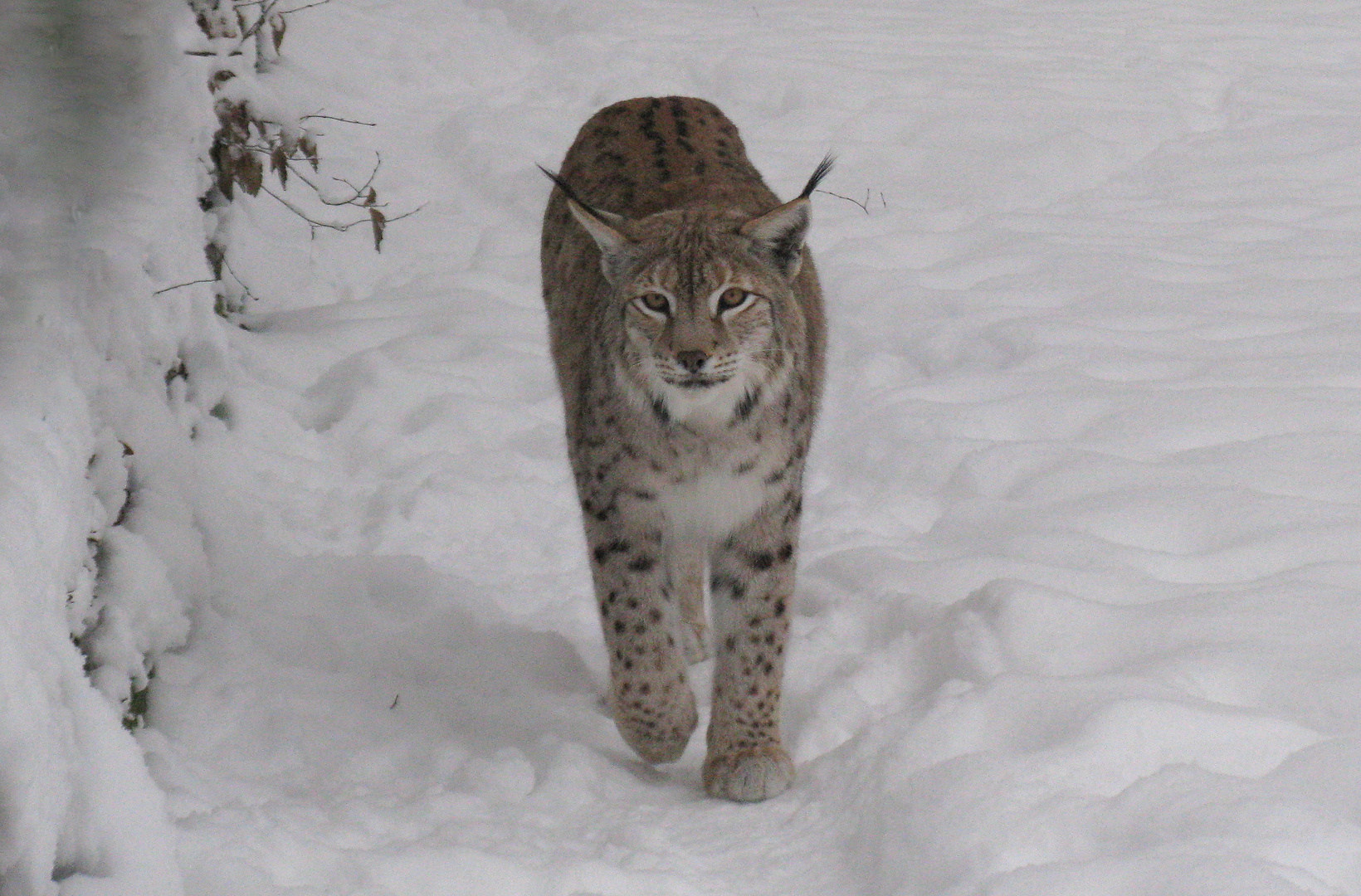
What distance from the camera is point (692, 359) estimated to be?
11.0 feet

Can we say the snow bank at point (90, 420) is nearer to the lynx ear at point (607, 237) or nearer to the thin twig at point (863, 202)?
the lynx ear at point (607, 237)

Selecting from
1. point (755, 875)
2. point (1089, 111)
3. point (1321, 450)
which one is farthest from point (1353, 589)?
point (1089, 111)

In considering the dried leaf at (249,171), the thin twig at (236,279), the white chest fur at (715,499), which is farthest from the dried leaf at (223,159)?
the white chest fur at (715,499)

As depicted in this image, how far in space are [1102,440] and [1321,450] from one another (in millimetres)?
649

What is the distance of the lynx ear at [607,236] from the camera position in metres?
3.48

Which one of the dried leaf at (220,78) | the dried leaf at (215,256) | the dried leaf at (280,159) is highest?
the dried leaf at (220,78)

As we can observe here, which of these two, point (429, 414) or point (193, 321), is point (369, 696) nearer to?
point (193, 321)

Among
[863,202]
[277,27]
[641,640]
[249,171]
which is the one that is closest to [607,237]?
[641,640]

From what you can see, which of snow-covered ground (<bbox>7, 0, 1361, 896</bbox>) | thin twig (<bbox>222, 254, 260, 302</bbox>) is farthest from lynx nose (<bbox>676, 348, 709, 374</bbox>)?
thin twig (<bbox>222, 254, 260, 302</bbox>)

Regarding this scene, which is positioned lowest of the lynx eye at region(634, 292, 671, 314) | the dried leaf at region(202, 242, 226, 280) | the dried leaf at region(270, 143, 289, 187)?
the dried leaf at region(202, 242, 226, 280)

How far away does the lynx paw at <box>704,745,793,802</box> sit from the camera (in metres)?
3.51

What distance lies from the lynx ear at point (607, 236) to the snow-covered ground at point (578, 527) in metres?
0.87

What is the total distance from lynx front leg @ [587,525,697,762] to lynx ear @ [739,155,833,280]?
710mm

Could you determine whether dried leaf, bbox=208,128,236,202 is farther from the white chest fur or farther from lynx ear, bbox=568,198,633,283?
the white chest fur
